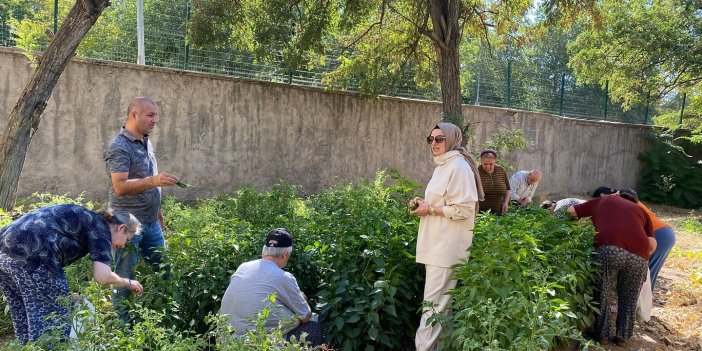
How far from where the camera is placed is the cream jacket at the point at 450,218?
4309mm

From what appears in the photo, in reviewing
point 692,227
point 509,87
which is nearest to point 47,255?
point 692,227

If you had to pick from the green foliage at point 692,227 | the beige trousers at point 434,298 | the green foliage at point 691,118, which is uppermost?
the green foliage at point 691,118

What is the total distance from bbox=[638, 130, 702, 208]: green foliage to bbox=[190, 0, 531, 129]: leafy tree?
8948 mm

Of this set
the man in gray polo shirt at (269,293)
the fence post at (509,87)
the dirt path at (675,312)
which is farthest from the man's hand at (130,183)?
the fence post at (509,87)

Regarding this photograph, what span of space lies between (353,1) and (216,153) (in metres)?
3.58

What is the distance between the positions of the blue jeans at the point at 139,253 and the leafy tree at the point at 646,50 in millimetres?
13019

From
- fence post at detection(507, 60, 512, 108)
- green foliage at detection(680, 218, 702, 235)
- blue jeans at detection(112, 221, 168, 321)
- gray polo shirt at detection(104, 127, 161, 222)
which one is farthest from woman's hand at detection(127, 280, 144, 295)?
fence post at detection(507, 60, 512, 108)

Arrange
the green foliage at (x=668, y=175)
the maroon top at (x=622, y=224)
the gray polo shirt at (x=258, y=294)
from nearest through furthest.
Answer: the gray polo shirt at (x=258, y=294) → the maroon top at (x=622, y=224) → the green foliage at (x=668, y=175)

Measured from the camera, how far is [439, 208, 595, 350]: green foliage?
137 inches

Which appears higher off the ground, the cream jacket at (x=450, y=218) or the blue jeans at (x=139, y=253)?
the cream jacket at (x=450, y=218)

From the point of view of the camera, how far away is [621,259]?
5285mm

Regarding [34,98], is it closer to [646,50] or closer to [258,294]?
[258,294]

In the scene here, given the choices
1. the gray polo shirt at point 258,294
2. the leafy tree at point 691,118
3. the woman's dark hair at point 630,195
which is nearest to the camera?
the gray polo shirt at point 258,294

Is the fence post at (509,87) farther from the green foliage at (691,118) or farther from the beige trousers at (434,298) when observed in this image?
the beige trousers at (434,298)
